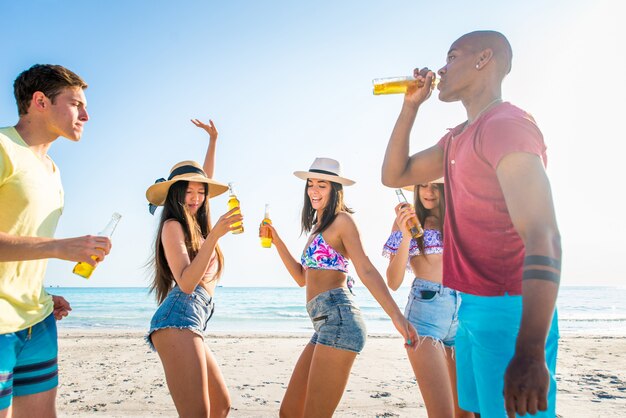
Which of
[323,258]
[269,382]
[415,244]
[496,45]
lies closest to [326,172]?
[323,258]

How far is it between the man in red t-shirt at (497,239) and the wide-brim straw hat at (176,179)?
2387 mm

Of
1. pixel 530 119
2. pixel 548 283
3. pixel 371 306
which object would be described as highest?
pixel 530 119

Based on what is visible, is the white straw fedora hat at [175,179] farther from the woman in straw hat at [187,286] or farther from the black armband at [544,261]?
the black armband at [544,261]

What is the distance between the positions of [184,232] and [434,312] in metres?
2.28

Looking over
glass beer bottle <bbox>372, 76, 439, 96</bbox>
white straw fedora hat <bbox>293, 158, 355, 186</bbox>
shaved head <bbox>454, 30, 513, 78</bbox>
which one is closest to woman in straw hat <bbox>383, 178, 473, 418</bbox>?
white straw fedora hat <bbox>293, 158, 355, 186</bbox>

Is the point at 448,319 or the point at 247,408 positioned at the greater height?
the point at 448,319

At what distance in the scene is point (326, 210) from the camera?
468 centimetres

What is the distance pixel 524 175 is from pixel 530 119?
0.97ft

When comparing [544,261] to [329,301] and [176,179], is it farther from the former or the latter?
[176,179]

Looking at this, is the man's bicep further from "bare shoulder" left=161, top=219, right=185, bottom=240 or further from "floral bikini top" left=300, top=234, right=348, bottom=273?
"bare shoulder" left=161, top=219, right=185, bottom=240

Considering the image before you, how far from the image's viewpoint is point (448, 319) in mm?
4383

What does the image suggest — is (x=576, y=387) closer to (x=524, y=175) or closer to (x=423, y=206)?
(x=423, y=206)

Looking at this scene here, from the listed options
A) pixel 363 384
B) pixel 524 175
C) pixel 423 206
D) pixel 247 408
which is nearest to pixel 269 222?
pixel 423 206

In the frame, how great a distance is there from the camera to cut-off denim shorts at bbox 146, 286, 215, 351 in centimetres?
368
